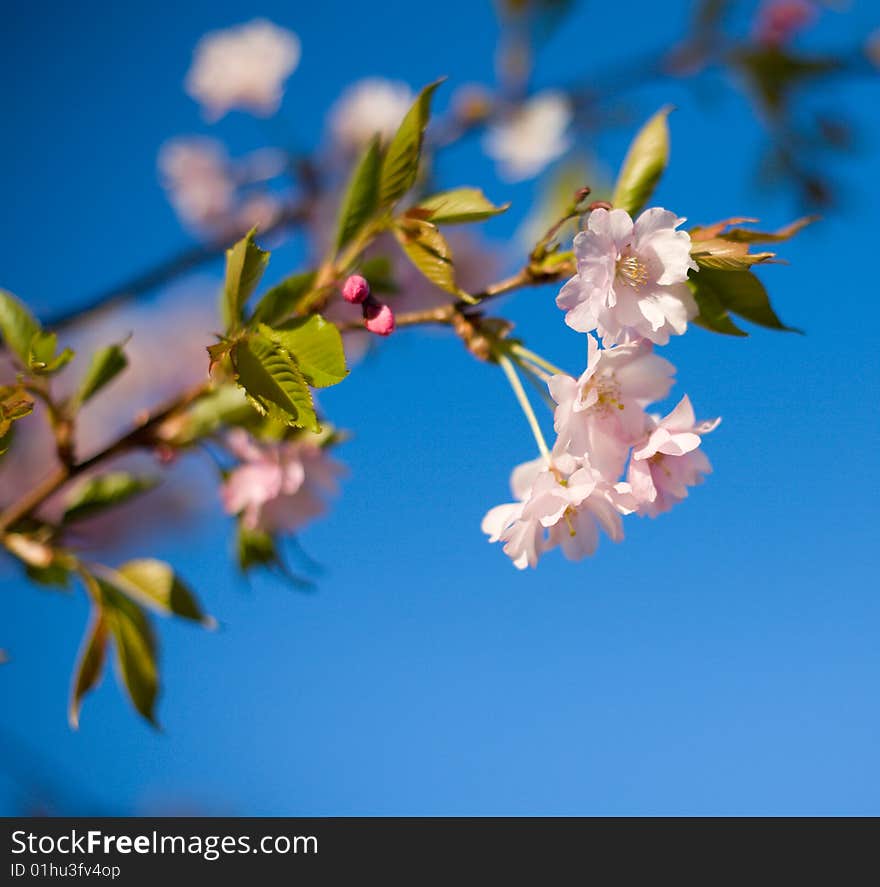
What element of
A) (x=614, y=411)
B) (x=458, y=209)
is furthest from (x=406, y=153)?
(x=614, y=411)

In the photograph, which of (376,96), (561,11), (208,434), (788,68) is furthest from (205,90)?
(208,434)

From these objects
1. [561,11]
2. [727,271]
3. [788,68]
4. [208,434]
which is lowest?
[727,271]

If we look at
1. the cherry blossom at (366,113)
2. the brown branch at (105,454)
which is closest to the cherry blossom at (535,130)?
the cherry blossom at (366,113)

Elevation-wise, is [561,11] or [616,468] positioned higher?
[561,11]

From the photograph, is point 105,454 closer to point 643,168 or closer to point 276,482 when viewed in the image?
point 276,482

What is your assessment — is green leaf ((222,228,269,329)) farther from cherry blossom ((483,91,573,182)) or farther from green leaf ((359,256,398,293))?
cherry blossom ((483,91,573,182))

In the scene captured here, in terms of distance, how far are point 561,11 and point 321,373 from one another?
4.55 ft

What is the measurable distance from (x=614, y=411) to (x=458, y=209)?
21cm

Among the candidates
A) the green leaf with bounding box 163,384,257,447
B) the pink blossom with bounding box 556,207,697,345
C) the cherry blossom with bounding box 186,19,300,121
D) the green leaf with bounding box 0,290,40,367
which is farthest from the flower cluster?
the cherry blossom with bounding box 186,19,300,121

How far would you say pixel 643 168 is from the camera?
69 centimetres

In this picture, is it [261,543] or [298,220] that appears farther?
[298,220]

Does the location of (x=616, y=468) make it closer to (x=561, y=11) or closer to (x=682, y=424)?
(x=682, y=424)

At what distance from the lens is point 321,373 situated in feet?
1.89
